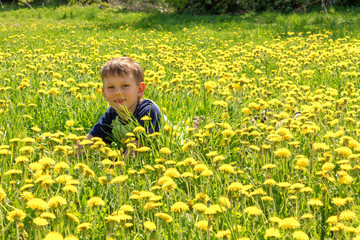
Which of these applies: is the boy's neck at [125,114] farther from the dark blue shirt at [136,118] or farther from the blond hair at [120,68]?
the blond hair at [120,68]

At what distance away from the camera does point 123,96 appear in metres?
3.36

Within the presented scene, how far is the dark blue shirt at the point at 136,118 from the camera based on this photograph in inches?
129

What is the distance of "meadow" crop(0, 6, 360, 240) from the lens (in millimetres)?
1781

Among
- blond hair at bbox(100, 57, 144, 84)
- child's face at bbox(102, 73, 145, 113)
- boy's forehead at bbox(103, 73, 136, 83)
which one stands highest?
blond hair at bbox(100, 57, 144, 84)

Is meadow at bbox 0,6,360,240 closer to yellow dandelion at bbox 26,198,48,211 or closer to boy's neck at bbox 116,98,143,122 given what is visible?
yellow dandelion at bbox 26,198,48,211

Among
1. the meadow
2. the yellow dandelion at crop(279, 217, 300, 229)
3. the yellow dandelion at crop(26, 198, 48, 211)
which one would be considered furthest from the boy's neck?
the yellow dandelion at crop(279, 217, 300, 229)

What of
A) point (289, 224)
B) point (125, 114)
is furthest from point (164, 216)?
point (125, 114)

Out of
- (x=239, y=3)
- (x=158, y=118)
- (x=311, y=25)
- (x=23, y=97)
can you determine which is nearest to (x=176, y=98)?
(x=158, y=118)

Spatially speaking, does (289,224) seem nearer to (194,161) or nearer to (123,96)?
(194,161)

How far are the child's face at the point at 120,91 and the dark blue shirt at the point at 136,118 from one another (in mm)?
111

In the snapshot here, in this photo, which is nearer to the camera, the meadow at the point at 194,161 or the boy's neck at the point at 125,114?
the meadow at the point at 194,161

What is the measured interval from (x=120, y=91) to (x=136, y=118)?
0.92 ft

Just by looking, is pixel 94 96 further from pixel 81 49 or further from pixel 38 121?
pixel 81 49

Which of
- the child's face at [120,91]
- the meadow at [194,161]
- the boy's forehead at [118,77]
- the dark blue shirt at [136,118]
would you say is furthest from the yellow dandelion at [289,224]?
the boy's forehead at [118,77]
